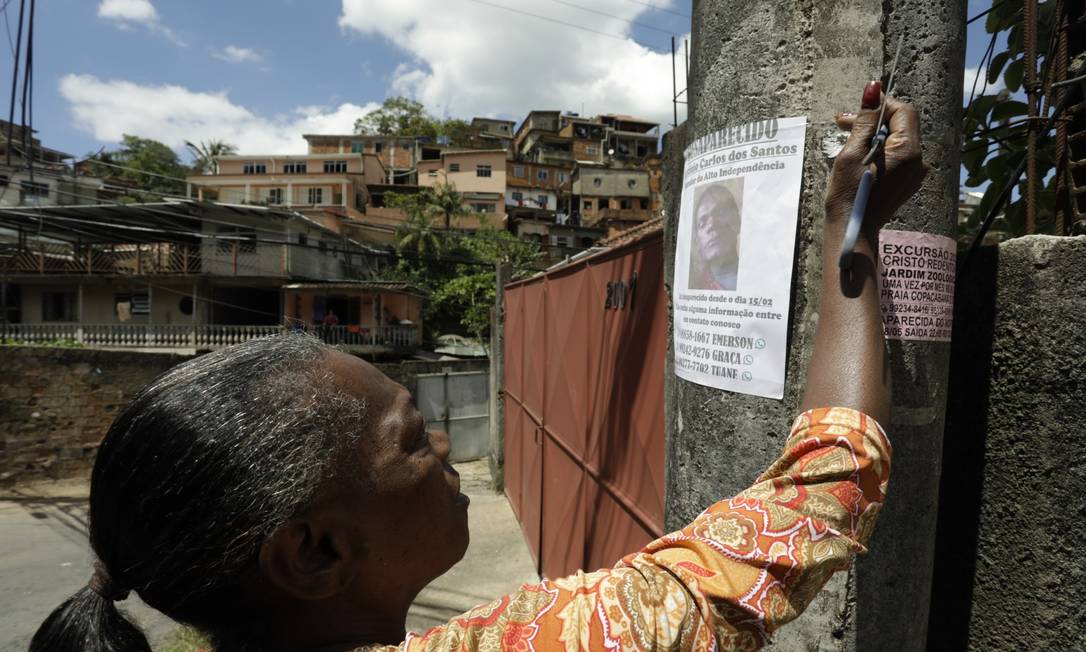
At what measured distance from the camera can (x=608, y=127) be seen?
55812 millimetres

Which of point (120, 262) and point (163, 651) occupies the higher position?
point (120, 262)

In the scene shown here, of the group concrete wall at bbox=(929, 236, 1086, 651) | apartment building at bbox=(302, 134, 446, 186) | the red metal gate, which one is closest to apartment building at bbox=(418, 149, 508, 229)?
apartment building at bbox=(302, 134, 446, 186)

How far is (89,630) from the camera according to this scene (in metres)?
1.07

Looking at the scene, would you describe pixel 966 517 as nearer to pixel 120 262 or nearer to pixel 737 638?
pixel 737 638

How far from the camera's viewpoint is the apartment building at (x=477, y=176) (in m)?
44.3

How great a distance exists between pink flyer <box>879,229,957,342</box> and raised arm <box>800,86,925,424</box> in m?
0.15

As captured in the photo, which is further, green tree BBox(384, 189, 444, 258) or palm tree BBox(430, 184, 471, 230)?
palm tree BBox(430, 184, 471, 230)

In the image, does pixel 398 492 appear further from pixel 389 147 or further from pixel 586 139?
pixel 586 139

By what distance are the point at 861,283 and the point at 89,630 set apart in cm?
138

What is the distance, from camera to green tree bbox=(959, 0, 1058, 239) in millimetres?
1924

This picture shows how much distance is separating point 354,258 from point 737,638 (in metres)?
33.1

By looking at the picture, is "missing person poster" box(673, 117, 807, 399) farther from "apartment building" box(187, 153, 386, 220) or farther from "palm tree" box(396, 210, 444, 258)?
"apartment building" box(187, 153, 386, 220)

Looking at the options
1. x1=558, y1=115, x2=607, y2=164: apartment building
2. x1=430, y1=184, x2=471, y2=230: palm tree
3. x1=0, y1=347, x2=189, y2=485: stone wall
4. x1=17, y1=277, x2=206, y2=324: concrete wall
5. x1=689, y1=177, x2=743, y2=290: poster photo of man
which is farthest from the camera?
x1=558, y1=115, x2=607, y2=164: apartment building

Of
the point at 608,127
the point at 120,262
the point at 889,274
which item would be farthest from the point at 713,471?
the point at 608,127
